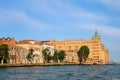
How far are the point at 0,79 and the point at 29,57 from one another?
421 ft

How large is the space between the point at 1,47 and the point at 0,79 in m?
90.4

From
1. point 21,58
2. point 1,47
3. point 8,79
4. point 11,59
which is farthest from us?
point 21,58

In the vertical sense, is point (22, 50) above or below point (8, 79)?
above

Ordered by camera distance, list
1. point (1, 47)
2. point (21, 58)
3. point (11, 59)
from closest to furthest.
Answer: point (1, 47)
point (11, 59)
point (21, 58)

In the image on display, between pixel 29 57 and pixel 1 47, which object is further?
pixel 29 57

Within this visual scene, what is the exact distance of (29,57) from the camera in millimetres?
190750

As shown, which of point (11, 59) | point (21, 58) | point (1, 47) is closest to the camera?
point (1, 47)

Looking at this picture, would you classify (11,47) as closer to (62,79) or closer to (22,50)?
(22,50)

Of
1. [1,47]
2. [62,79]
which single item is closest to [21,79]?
[62,79]

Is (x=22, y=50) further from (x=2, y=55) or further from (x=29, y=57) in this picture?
(x=2, y=55)

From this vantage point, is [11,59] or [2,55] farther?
[11,59]

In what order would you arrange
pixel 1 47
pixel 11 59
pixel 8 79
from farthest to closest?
pixel 11 59, pixel 1 47, pixel 8 79

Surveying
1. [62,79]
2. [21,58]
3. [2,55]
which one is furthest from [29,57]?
[62,79]

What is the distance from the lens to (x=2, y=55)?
152 metres
